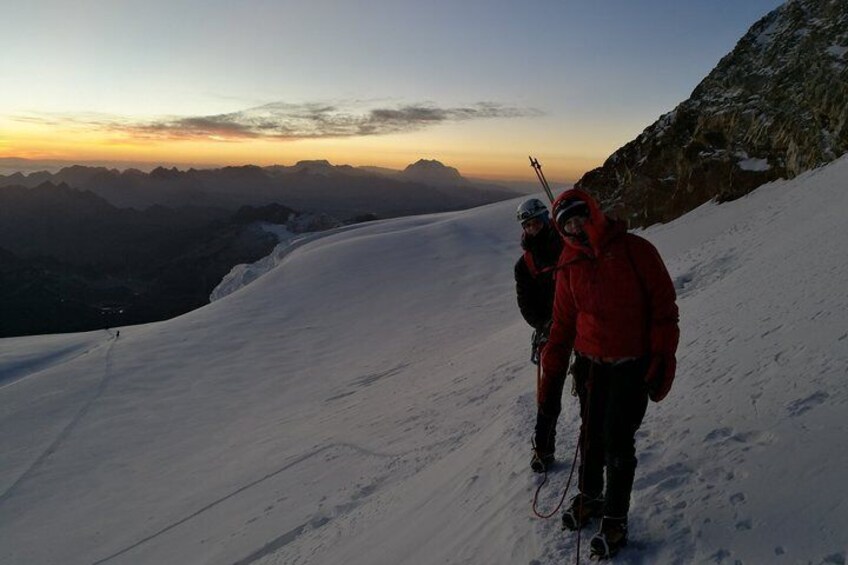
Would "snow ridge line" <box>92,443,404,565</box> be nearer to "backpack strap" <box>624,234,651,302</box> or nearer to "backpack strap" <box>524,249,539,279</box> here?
"backpack strap" <box>524,249,539,279</box>

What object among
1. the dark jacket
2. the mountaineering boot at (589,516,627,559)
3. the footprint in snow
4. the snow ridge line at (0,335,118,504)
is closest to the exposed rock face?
the footprint in snow

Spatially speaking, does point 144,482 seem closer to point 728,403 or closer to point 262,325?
point 728,403

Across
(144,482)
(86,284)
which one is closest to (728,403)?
(144,482)

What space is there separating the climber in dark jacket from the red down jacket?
1.03 metres

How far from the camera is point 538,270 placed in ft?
15.1

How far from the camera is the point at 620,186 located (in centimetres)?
2250

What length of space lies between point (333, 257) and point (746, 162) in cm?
2352

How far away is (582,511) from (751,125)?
61.5ft

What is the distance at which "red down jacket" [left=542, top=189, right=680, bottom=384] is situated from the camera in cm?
312

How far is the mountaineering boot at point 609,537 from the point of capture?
11.0ft

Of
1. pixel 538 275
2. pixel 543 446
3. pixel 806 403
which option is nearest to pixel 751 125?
pixel 806 403

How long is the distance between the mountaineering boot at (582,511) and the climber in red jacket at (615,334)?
0.12 metres

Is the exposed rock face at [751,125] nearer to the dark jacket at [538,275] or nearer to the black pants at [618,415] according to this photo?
the dark jacket at [538,275]

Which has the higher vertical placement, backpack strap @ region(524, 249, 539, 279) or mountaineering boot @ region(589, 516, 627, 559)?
backpack strap @ region(524, 249, 539, 279)
